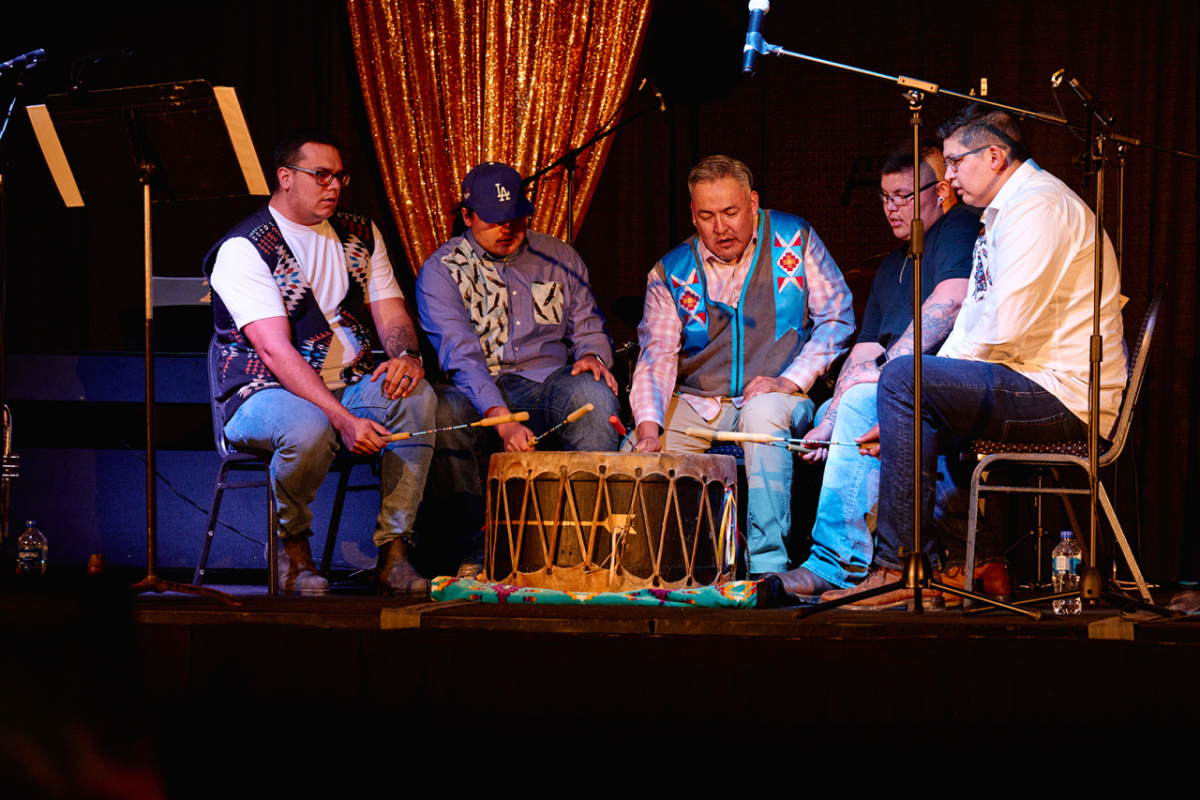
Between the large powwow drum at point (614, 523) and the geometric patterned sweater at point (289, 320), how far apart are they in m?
1.02

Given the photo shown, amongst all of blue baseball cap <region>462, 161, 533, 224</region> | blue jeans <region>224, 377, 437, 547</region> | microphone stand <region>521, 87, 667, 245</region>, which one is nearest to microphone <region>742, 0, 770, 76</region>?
blue baseball cap <region>462, 161, 533, 224</region>

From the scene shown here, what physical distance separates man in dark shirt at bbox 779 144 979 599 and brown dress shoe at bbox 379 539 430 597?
3.74ft

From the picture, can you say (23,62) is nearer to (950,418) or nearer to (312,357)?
(312,357)

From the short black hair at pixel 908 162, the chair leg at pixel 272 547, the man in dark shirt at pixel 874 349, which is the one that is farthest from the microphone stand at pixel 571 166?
the chair leg at pixel 272 547

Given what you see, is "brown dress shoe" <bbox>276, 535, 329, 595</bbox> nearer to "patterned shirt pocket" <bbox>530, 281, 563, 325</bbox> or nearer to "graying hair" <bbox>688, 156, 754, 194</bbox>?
"patterned shirt pocket" <bbox>530, 281, 563, 325</bbox>

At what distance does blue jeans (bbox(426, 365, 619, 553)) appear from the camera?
3.64 m

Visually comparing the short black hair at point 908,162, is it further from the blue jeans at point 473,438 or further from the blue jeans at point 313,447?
the blue jeans at point 313,447

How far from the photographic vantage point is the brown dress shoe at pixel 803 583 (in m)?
3.27

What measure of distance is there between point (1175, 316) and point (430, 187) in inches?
135

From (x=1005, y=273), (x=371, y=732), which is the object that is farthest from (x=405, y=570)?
(x=1005, y=273)

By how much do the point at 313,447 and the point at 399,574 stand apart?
488 mm

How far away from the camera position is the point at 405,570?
11.3 feet

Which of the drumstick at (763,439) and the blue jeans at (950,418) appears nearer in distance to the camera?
the blue jeans at (950,418)

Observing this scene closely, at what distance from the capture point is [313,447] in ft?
11.2
